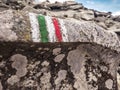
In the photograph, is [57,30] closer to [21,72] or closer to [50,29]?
[50,29]

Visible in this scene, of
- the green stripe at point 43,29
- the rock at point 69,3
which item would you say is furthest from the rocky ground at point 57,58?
the rock at point 69,3

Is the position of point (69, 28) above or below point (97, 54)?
above

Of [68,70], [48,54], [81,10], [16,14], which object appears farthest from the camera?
[81,10]

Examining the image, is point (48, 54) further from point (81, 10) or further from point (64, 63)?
point (81, 10)

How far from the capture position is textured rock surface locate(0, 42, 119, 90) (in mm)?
3795

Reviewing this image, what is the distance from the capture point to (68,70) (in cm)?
424

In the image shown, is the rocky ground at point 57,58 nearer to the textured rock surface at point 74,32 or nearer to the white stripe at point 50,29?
the textured rock surface at point 74,32

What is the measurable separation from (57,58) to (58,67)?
0.14m

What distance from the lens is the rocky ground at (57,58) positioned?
365cm

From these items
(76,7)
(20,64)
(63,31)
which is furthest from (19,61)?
(76,7)

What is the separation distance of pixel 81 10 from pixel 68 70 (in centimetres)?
4485

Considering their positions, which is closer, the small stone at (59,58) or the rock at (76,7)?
the small stone at (59,58)

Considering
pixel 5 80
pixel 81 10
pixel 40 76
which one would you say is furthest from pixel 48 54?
pixel 81 10

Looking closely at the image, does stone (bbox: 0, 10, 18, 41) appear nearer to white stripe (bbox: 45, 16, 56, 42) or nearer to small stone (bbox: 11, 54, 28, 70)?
small stone (bbox: 11, 54, 28, 70)
